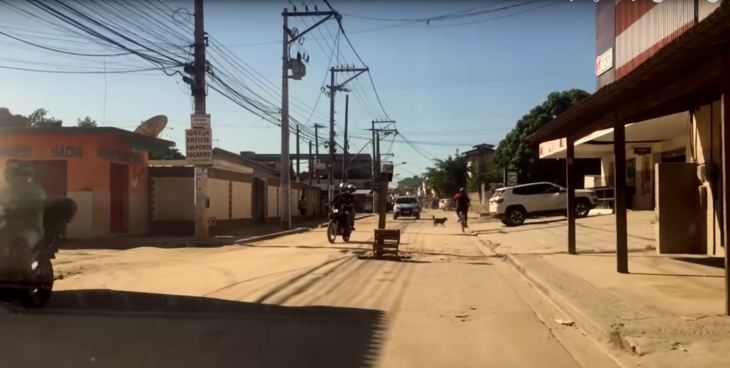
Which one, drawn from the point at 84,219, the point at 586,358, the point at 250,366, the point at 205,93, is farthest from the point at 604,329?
the point at 84,219

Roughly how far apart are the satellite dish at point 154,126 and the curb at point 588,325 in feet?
64.6

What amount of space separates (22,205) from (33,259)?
69 cm

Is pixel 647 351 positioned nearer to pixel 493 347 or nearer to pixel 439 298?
pixel 493 347

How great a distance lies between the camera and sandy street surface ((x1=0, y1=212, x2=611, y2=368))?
6555 mm

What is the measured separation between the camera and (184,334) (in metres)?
7.50

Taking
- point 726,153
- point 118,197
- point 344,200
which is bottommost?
point 344,200

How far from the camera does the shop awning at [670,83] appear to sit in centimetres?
725

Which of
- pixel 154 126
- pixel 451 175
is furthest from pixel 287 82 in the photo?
pixel 451 175

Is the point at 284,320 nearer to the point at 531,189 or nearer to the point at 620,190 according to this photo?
the point at 620,190

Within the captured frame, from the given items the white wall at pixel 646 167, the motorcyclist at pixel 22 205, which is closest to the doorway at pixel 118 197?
the motorcyclist at pixel 22 205

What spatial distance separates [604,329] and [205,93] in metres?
17.5

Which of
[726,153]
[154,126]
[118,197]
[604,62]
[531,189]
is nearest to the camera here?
[726,153]

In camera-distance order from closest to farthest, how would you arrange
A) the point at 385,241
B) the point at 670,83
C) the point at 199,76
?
the point at 670,83, the point at 385,241, the point at 199,76

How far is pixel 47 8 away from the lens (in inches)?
516
